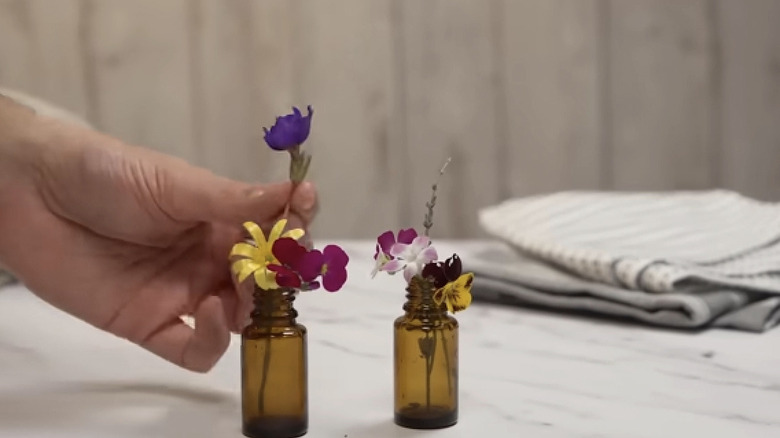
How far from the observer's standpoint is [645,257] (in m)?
0.99

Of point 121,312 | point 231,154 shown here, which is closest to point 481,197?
point 231,154

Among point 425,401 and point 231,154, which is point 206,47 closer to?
point 231,154

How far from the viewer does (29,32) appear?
150cm

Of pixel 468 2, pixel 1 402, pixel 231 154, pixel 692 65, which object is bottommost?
pixel 1 402

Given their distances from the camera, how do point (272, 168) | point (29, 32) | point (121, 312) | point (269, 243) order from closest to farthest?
point (269, 243) → point (121, 312) → point (29, 32) → point (272, 168)

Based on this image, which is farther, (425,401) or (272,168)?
(272,168)

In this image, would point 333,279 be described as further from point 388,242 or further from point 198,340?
point 198,340

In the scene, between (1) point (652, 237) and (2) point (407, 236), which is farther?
(1) point (652, 237)

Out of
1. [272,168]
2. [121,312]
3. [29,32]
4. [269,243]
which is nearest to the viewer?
[269,243]

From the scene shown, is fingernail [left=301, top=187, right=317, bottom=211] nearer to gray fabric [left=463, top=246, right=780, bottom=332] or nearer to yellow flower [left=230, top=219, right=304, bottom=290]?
yellow flower [left=230, top=219, right=304, bottom=290]

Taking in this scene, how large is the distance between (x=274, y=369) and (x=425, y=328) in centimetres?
10

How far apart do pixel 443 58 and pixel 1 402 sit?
3.68ft

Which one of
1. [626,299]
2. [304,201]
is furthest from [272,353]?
[626,299]

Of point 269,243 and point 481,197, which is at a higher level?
point 269,243
